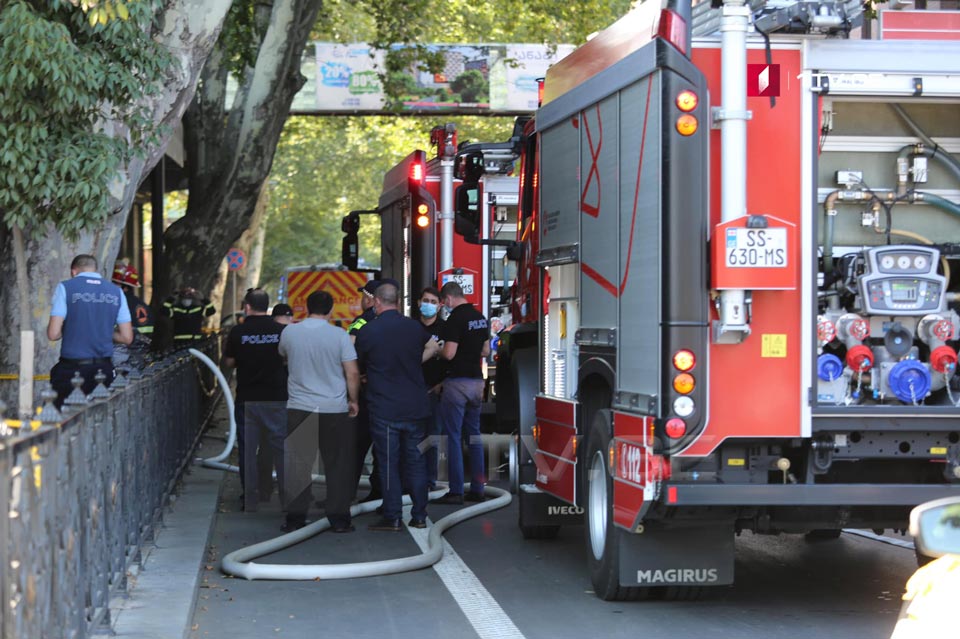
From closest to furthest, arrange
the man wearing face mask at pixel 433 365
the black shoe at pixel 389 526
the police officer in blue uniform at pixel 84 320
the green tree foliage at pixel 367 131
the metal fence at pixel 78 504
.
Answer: the metal fence at pixel 78 504 < the police officer in blue uniform at pixel 84 320 < the black shoe at pixel 389 526 < the man wearing face mask at pixel 433 365 < the green tree foliage at pixel 367 131

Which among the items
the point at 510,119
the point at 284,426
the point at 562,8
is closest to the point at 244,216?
the point at 562,8

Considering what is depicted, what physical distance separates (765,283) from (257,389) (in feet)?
19.8

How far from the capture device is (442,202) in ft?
53.7

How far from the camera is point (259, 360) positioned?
12.6m

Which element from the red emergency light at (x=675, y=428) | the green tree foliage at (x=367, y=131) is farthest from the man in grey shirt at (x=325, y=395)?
the green tree foliage at (x=367, y=131)

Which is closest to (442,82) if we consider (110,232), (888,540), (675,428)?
(110,232)

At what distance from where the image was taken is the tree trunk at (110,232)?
1354 centimetres

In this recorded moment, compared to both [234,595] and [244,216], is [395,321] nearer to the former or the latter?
[234,595]

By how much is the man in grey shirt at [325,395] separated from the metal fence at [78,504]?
103cm

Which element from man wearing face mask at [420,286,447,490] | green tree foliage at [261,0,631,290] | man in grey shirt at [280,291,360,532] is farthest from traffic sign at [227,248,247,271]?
man in grey shirt at [280,291,360,532]

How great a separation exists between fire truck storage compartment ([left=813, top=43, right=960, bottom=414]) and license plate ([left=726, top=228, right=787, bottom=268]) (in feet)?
1.60

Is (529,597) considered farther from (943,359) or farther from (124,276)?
(124,276)

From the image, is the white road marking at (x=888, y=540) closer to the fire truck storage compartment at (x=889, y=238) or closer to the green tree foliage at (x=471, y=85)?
the fire truck storage compartment at (x=889, y=238)

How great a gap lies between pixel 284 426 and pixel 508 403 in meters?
1.89
